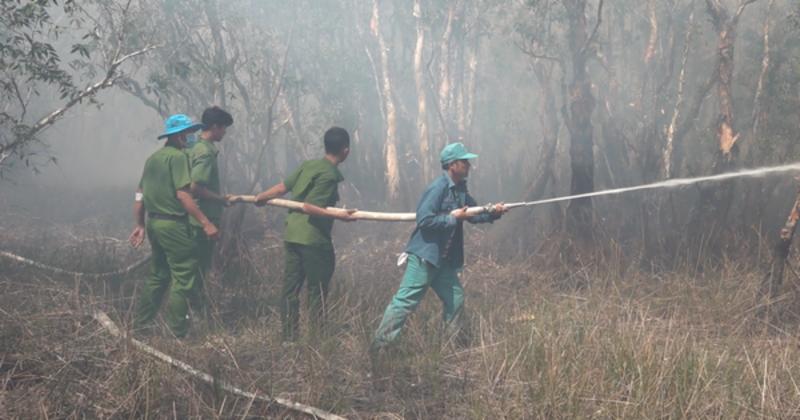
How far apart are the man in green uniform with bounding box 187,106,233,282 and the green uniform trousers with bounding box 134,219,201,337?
0.27m

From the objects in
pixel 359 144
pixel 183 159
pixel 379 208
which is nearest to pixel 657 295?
pixel 183 159

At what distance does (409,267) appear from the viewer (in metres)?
4.87

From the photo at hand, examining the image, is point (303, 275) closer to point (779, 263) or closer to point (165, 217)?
point (165, 217)

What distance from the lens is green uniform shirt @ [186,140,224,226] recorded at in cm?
580

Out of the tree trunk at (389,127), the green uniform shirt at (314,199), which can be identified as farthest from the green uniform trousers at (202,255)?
the tree trunk at (389,127)

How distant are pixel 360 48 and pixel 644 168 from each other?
41.9 ft

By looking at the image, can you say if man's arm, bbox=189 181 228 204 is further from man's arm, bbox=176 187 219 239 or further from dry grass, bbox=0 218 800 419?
dry grass, bbox=0 218 800 419

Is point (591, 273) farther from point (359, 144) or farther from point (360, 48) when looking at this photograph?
point (360, 48)

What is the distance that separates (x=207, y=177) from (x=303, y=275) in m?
1.27

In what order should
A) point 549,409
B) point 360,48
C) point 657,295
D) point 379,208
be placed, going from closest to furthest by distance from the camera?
point 549,409, point 657,295, point 379,208, point 360,48

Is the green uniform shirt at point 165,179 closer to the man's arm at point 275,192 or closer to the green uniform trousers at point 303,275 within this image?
the man's arm at point 275,192

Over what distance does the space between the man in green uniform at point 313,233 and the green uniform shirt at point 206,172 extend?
3.14 ft

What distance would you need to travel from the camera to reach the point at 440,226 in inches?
185

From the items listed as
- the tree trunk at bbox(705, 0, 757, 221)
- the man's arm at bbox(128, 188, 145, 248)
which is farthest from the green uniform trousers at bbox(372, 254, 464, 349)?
the tree trunk at bbox(705, 0, 757, 221)
